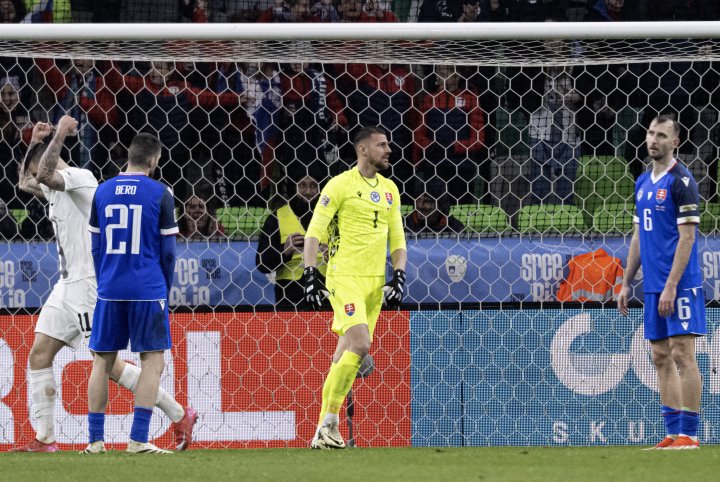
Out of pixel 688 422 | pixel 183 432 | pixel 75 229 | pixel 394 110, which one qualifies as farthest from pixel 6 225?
pixel 688 422

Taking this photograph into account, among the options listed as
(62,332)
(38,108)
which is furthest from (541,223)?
(38,108)

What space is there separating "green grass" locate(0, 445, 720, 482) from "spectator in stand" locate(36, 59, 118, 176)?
9.84 ft

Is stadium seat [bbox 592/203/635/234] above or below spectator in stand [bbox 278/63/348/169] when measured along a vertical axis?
below

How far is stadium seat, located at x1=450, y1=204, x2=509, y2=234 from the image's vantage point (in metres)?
7.54

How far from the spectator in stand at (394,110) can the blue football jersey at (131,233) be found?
2931 millimetres

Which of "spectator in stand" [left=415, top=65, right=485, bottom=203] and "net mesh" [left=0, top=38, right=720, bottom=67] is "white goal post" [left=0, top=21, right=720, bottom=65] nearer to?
"net mesh" [left=0, top=38, right=720, bottom=67]

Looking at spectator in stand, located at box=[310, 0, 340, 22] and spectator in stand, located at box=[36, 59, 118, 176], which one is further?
spectator in stand, located at box=[310, 0, 340, 22]

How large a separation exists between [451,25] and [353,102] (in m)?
2.13

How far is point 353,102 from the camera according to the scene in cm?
865

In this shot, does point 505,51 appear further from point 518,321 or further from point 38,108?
point 38,108

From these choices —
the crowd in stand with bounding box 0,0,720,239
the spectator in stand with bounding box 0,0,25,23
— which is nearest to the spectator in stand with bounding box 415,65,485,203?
the crowd in stand with bounding box 0,0,720,239

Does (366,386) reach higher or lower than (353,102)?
lower

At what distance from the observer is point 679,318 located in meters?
5.79

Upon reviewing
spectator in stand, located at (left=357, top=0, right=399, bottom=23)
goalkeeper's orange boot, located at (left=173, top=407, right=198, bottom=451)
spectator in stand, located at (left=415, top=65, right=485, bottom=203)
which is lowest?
goalkeeper's orange boot, located at (left=173, top=407, right=198, bottom=451)
